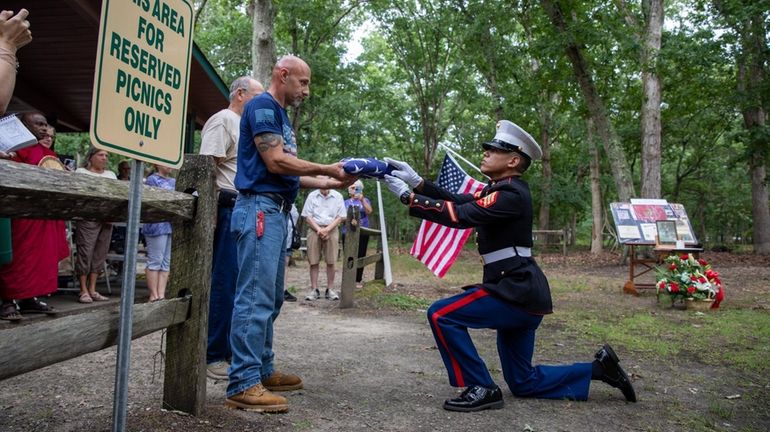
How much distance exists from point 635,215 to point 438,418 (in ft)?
26.0

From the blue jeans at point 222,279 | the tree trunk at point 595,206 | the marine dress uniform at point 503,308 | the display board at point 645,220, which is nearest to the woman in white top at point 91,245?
the blue jeans at point 222,279

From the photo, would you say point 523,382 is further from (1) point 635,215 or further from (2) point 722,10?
(2) point 722,10

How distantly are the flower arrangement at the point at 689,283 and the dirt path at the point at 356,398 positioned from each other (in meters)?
3.26

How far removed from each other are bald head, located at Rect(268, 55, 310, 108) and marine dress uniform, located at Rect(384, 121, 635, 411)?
3.10 ft

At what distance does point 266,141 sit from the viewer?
3.29 metres

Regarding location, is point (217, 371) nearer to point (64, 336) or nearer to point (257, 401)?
point (257, 401)

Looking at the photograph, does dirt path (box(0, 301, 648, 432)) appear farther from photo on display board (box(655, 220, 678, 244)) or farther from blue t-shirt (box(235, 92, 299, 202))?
photo on display board (box(655, 220, 678, 244))

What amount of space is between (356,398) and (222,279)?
1.22 metres

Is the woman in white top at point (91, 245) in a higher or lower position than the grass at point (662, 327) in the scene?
higher

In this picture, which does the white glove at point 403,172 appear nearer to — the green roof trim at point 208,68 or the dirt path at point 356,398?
the dirt path at point 356,398

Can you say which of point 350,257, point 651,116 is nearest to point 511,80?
point 651,116

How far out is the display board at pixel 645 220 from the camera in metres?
9.70

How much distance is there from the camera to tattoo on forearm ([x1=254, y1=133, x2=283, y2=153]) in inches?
130

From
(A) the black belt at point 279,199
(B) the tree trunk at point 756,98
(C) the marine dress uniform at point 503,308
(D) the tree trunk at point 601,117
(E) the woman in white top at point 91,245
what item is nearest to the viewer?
(A) the black belt at point 279,199
